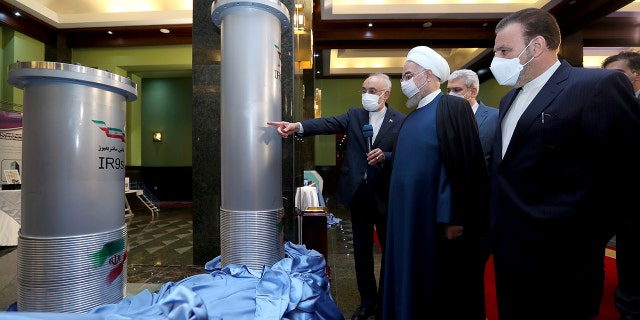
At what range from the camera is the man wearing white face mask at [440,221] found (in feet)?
5.56

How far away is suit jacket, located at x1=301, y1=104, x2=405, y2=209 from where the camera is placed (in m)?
2.28

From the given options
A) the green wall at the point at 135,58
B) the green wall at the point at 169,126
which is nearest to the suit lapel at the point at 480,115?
the green wall at the point at 135,58

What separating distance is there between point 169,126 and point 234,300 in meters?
10.6

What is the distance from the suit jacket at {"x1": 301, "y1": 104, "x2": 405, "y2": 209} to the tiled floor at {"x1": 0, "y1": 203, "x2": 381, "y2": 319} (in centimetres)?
89

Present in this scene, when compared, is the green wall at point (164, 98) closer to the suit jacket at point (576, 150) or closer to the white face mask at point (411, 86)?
the white face mask at point (411, 86)

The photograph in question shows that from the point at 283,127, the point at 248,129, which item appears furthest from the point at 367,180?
the point at 248,129

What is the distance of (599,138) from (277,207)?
1.78 meters

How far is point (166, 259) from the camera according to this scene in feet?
12.3

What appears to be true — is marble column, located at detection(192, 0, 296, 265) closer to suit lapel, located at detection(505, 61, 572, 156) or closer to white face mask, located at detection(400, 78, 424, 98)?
white face mask, located at detection(400, 78, 424, 98)

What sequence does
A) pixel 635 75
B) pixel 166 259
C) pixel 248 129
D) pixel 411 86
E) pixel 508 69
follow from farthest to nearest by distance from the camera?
pixel 166 259
pixel 635 75
pixel 248 129
pixel 411 86
pixel 508 69

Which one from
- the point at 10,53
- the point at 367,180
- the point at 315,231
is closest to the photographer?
the point at 367,180

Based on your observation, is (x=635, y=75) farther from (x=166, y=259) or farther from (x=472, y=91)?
(x=166, y=259)

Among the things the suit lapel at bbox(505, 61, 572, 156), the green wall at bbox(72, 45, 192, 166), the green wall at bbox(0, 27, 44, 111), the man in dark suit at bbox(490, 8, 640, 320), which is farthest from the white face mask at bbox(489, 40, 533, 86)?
the green wall at bbox(0, 27, 44, 111)

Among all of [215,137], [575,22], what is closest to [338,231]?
[215,137]
